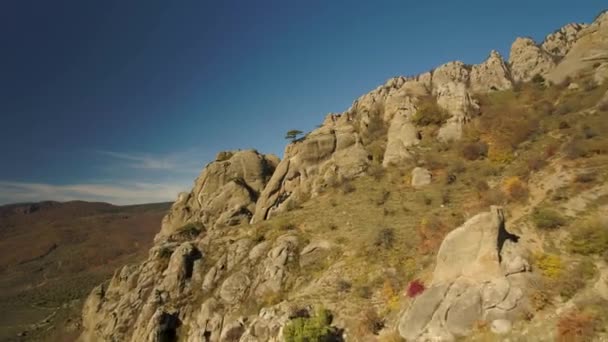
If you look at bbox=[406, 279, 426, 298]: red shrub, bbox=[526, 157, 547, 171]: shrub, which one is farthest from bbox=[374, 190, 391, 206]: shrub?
bbox=[406, 279, 426, 298]: red shrub

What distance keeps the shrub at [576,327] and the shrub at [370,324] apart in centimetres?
955

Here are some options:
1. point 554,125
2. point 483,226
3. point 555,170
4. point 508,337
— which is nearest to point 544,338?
point 508,337

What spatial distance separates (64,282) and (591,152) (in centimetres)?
15080

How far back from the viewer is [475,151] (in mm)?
39469

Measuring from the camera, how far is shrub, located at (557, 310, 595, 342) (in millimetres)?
14870

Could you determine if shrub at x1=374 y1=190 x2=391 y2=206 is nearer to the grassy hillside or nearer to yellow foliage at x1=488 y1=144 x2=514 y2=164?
the grassy hillside

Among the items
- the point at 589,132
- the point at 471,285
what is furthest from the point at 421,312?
the point at 589,132

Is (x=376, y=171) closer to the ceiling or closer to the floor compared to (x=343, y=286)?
closer to the ceiling

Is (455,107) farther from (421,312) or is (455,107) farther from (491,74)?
(491,74)

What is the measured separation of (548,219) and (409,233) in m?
10.4

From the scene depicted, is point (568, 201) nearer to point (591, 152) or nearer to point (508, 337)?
point (591, 152)

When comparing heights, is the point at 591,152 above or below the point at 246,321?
above

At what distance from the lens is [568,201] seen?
2369cm

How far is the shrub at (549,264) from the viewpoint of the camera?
18359 millimetres
